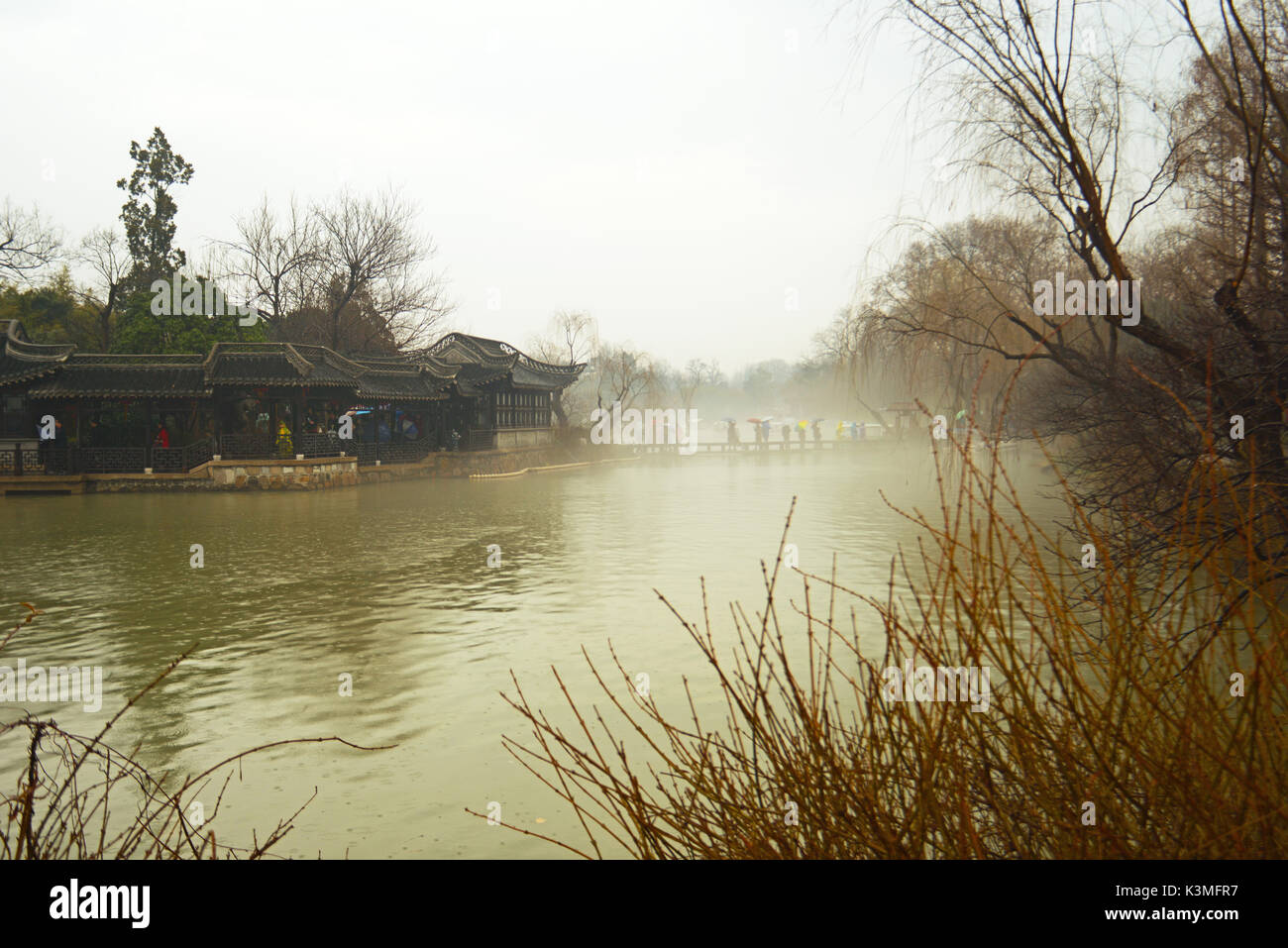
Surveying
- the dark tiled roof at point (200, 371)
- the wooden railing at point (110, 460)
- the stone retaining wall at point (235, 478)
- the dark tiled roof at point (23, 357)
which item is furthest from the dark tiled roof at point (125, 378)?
the stone retaining wall at point (235, 478)

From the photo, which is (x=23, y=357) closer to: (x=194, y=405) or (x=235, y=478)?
(x=194, y=405)

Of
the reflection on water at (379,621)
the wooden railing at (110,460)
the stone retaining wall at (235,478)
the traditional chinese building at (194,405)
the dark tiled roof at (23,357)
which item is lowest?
the reflection on water at (379,621)

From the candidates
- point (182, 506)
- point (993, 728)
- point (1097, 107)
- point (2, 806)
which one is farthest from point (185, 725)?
point (182, 506)

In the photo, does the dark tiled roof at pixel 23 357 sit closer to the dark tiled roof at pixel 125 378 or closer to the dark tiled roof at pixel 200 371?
the dark tiled roof at pixel 200 371

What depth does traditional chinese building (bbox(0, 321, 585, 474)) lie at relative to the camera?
28.5 metres

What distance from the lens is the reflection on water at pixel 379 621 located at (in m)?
5.66

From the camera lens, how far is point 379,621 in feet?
33.4

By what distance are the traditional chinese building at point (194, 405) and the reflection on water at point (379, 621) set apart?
5797mm

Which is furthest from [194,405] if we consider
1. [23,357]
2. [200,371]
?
[23,357]

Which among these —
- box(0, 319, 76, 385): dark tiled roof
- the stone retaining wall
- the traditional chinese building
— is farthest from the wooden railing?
box(0, 319, 76, 385): dark tiled roof

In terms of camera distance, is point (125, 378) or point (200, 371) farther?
point (200, 371)

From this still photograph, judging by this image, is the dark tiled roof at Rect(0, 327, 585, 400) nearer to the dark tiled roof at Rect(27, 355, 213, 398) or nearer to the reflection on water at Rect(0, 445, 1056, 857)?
the dark tiled roof at Rect(27, 355, 213, 398)

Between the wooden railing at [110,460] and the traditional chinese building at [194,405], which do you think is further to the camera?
the traditional chinese building at [194,405]

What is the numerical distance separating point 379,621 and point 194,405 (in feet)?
77.0
